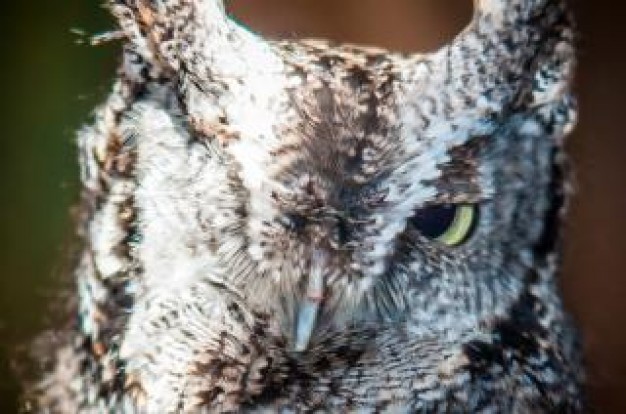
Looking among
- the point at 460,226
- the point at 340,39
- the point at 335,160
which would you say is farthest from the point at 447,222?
the point at 340,39

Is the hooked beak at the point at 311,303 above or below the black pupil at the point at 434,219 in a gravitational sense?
below

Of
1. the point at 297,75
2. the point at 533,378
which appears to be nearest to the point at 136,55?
the point at 297,75

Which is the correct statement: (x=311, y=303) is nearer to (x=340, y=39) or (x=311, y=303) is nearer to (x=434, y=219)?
(x=434, y=219)

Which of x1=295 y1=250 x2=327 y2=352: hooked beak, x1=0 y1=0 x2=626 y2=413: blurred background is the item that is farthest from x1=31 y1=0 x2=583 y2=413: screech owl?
x1=0 y1=0 x2=626 y2=413: blurred background

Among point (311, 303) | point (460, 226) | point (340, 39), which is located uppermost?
point (340, 39)

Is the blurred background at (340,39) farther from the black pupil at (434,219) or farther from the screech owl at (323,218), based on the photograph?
the black pupil at (434,219)

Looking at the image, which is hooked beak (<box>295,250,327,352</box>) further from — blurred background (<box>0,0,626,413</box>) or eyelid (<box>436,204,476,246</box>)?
blurred background (<box>0,0,626,413</box>)

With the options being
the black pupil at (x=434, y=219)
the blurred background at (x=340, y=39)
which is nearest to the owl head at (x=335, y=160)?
the black pupil at (x=434, y=219)
